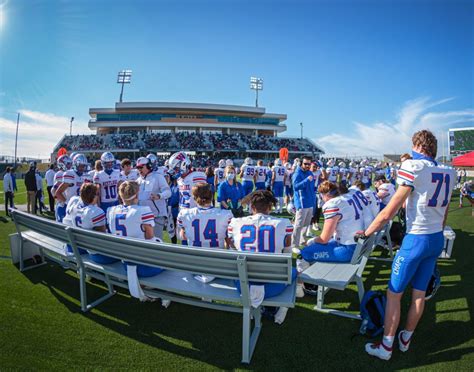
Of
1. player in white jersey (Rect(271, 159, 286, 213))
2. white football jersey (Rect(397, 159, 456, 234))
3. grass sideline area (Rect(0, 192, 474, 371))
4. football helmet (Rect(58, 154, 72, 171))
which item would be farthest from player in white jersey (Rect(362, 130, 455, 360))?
player in white jersey (Rect(271, 159, 286, 213))

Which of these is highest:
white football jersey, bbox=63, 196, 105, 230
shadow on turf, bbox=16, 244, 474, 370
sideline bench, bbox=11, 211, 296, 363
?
white football jersey, bbox=63, 196, 105, 230

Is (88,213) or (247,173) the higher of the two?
(247,173)

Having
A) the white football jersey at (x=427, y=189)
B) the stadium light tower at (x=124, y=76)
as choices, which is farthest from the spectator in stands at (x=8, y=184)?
the stadium light tower at (x=124, y=76)

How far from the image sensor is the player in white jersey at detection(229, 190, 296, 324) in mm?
2883

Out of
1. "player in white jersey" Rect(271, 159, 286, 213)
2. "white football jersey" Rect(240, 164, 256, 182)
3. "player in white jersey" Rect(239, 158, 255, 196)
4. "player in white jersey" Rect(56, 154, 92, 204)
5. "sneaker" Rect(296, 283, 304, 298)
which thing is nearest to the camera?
"sneaker" Rect(296, 283, 304, 298)

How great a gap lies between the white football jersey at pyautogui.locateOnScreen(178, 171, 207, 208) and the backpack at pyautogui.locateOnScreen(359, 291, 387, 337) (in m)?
3.60

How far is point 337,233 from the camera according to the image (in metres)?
4.07

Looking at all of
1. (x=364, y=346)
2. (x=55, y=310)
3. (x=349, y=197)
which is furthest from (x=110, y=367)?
(x=349, y=197)

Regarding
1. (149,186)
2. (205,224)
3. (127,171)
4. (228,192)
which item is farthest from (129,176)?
(205,224)

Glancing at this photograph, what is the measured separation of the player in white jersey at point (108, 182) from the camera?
248 inches

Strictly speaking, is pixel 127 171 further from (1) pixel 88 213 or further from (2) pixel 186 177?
(1) pixel 88 213

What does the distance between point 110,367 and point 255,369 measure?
4.40 ft

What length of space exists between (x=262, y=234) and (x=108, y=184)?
182 inches

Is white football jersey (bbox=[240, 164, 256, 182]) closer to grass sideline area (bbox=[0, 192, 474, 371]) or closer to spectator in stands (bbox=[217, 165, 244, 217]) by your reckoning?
spectator in stands (bbox=[217, 165, 244, 217])
